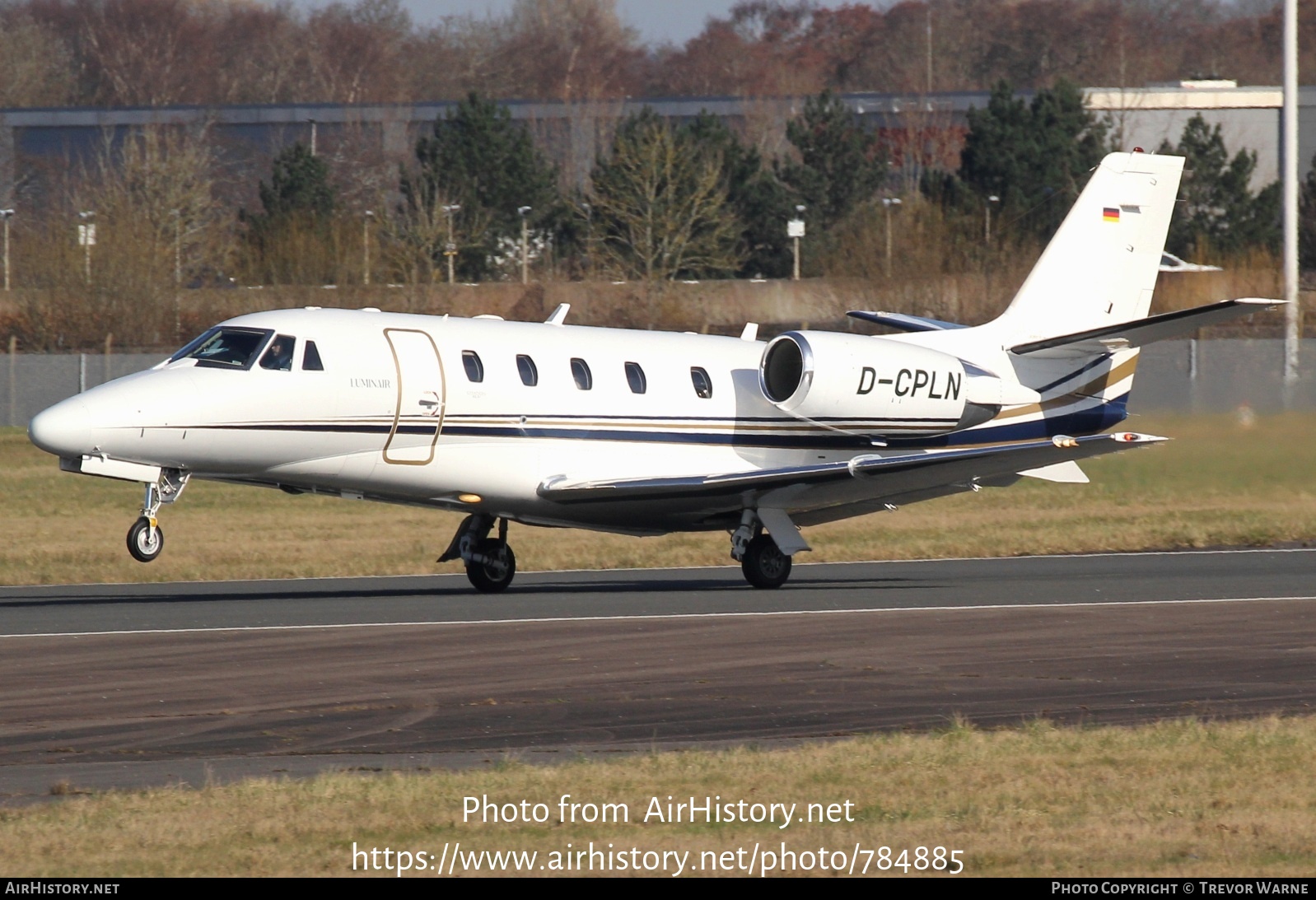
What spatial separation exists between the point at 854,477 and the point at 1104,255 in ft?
19.1

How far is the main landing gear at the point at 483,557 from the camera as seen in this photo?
22.1 m

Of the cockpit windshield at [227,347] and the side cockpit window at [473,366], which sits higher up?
the cockpit windshield at [227,347]

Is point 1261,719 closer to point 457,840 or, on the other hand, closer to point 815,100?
point 457,840

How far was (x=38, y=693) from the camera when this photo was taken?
14156 mm

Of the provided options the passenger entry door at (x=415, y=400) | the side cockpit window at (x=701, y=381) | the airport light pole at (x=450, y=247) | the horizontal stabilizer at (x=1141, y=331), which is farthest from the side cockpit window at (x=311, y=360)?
the airport light pole at (x=450, y=247)

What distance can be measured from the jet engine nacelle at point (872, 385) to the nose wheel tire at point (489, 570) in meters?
3.71

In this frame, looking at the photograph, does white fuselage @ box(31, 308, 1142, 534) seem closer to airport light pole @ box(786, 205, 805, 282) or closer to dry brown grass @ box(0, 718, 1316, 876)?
dry brown grass @ box(0, 718, 1316, 876)

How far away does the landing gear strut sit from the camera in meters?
22.0

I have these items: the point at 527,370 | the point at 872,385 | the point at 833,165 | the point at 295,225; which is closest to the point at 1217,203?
the point at 833,165

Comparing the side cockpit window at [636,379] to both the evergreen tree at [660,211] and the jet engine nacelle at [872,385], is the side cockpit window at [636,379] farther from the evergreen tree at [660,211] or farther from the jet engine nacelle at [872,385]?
the evergreen tree at [660,211]

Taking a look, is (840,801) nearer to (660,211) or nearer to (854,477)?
(854,477)

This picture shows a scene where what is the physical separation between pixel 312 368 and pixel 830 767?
398 inches

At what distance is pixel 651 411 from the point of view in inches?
854

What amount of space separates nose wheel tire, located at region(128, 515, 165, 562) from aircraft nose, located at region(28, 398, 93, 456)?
89 centimetres
